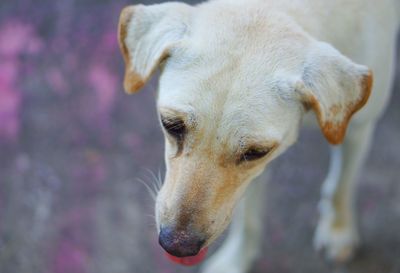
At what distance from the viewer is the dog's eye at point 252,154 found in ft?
5.72

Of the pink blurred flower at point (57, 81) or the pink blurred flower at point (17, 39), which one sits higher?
the pink blurred flower at point (17, 39)

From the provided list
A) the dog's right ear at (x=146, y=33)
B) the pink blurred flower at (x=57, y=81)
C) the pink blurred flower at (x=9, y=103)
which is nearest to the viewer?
the dog's right ear at (x=146, y=33)

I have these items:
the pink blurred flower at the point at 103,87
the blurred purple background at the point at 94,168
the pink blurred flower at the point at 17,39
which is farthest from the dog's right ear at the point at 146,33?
the pink blurred flower at the point at 17,39

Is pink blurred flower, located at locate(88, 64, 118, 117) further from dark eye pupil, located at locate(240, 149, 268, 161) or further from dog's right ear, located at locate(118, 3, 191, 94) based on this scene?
dark eye pupil, located at locate(240, 149, 268, 161)

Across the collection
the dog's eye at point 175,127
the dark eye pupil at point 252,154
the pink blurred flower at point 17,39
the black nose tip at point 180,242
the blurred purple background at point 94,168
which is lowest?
the blurred purple background at point 94,168

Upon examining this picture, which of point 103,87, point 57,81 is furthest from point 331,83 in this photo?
point 57,81

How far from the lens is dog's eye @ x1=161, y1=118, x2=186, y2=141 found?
1730mm

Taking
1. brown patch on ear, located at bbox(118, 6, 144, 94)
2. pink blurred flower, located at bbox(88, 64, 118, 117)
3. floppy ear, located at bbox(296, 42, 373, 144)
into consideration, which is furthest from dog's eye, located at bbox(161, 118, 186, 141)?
pink blurred flower, located at bbox(88, 64, 118, 117)

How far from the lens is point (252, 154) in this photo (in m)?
1.76

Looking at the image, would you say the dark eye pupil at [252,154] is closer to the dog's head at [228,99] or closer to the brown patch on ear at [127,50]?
the dog's head at [228,99]

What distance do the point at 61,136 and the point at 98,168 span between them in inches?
9.6

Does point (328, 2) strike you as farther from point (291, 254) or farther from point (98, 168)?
point (98, 168)

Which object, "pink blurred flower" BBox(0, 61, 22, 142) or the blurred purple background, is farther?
"pink blurred flower" BBox(0, 61, 22, 142)

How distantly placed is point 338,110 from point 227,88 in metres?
0.31
